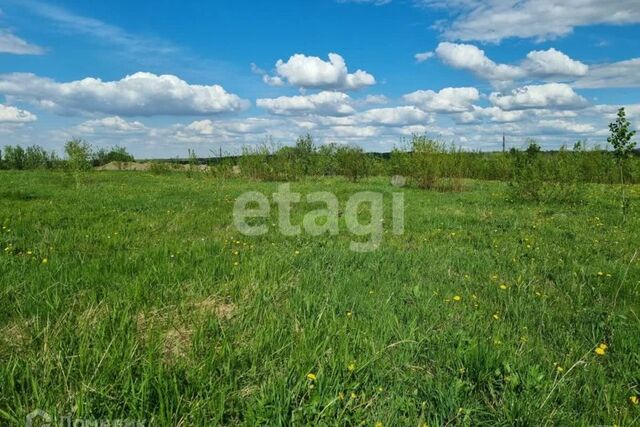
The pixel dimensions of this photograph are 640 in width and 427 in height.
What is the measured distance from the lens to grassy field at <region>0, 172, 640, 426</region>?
2498mm

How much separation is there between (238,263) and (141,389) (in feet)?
9.71

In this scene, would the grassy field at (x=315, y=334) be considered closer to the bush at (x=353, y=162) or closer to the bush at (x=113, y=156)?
the bush at (x=353, y=162)

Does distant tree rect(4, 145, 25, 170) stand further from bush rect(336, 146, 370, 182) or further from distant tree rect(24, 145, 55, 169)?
bush rect(336, 146, 370, 182)

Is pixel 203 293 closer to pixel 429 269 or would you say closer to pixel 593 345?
pixel 429 269

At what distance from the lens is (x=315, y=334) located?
10.7 feet

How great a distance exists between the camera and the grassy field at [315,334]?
2.50 metres

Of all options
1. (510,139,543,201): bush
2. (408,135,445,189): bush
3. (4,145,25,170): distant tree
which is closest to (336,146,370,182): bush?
(408,135,445,189): bush

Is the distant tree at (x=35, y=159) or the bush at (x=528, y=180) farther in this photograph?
the distant tree at (x=35, y=159)

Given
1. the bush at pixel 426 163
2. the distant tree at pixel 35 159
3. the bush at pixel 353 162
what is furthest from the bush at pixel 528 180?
the distant tree at pixel 35 159

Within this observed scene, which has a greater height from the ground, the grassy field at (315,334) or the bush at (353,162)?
the bush at (353,162)

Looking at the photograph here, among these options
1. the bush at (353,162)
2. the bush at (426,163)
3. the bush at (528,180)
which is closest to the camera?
the bush at (528,180)

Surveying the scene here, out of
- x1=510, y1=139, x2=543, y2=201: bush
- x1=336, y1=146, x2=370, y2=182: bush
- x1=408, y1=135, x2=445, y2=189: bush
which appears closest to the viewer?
x1=510, y1=139, x2=543, y2=201: bush

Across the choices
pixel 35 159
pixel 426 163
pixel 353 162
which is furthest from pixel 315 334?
pixel 35 159

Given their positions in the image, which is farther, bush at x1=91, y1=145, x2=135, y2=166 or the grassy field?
bush at x1=91, y1=145, x2=135, y2=166
